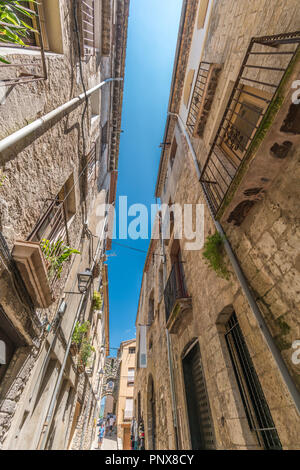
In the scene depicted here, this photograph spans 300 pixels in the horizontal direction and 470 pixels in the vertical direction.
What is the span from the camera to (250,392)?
111 inches

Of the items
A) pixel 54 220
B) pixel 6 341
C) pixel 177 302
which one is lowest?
pixel 6 341

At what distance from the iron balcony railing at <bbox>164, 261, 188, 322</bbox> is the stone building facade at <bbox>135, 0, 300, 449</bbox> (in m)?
0.05

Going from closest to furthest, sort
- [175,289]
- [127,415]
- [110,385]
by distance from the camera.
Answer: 1. [175,289]
2. [127,415]
3. [110,385]

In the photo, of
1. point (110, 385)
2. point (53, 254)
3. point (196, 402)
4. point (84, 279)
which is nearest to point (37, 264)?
point (53, 254)

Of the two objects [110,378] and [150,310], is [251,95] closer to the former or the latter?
[150,310]

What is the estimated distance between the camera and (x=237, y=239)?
10.8ft

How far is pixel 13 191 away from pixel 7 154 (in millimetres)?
523

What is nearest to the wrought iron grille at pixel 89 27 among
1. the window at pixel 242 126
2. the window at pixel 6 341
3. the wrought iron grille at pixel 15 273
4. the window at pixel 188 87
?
the window at pixel 188 87

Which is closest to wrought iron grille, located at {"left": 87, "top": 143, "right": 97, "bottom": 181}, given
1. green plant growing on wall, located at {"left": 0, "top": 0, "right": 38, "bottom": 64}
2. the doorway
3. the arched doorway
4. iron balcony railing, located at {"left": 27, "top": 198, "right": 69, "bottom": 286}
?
iron balcony railing, located at {"left": 27, "top": 198, "right": 69, "bottom": 286}

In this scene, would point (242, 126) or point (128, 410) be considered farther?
point (128, 410)

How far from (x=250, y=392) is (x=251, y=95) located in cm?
395

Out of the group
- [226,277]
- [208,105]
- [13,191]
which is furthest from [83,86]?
[226,277]

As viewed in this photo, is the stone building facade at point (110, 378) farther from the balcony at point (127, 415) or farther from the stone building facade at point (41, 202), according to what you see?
the stone building facade at point (41, 202)

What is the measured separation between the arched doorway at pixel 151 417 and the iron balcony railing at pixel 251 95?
8550 mm
